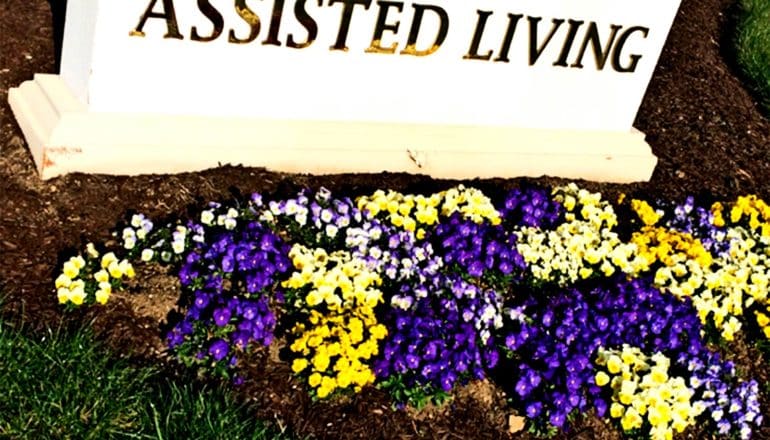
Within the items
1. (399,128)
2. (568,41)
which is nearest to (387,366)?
(399,128)

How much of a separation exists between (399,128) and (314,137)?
15.3 inches

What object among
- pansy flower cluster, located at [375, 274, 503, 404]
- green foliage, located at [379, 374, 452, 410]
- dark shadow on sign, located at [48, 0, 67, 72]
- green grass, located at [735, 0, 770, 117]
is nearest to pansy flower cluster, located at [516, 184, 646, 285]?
pansy flower cluster, located at [375, 274, 503, 404]

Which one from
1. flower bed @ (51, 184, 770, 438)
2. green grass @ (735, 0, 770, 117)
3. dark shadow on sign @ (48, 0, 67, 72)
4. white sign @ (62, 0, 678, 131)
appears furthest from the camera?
green grass @ (735, 0, 770, 117)

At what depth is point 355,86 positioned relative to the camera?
15.1ft

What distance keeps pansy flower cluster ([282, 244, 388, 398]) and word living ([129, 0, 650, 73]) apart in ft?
2.91

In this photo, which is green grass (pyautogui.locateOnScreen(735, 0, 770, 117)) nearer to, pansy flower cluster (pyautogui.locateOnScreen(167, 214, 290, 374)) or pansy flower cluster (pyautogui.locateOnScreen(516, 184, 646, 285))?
pansy flower cluster (pyautogui.locateOnScreen(516, 184, 646, 285))

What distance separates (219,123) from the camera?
443 centimetres

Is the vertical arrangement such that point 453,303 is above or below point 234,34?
below

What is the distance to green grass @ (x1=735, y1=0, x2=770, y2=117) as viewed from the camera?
22.0 feet

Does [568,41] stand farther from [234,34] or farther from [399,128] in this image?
[234,34]

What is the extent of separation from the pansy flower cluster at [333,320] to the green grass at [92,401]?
0.27m

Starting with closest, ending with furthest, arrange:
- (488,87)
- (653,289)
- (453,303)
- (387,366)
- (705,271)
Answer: (387,366), (453,303), (653,289), (705,271), (488,87)

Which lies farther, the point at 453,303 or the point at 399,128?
the point at 399,128

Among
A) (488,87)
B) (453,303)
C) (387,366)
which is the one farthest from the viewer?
(488,87)
